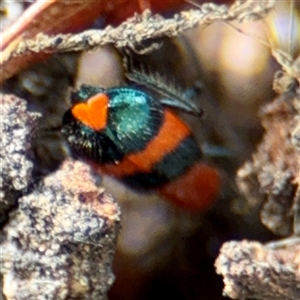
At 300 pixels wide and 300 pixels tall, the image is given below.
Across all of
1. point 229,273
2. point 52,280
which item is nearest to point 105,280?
point 52,280

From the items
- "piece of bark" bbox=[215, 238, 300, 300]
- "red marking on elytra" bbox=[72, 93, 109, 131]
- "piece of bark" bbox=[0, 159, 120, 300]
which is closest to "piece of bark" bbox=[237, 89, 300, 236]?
"piece of bark" bbox=[215, 238, 300, 300]

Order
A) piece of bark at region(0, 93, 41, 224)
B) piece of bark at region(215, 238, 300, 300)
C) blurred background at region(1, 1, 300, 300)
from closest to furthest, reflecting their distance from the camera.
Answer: piece of bark at region(215, 238, 300, 300) → piece of bark at region(0, 93, 41, 224) → blurred background at region(1, 1, 300, 300)

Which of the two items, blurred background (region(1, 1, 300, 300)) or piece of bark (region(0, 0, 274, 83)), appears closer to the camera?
piece of bark (region(0, 0, 274, 83))

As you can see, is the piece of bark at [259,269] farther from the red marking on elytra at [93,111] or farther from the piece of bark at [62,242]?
the red marking on elytra at [93,111]

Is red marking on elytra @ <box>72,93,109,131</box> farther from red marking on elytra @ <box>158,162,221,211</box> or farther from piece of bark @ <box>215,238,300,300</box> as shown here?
piece of bark @ <box>215,238,300,300</box>

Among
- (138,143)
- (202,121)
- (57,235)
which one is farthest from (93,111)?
(57,235)

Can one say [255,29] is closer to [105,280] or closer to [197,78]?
[197,78]
